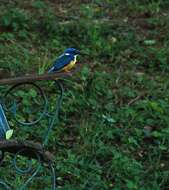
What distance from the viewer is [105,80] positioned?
6203 mm

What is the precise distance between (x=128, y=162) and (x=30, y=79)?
1790 millimetres

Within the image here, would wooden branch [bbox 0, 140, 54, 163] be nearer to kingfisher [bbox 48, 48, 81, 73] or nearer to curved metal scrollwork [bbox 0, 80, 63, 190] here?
curved metal scrollwork [bbox 0, 80, 63, 190]

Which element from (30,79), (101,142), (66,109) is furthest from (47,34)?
(30,79)

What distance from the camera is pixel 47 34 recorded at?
6.95 m

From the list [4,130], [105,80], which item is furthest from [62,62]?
[105,80]

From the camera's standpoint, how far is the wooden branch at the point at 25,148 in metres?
3.34

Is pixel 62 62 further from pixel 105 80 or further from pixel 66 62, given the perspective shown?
pixel 105 80

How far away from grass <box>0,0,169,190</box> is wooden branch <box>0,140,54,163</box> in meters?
1.21

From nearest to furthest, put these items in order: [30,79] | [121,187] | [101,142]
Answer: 1. [30,79]
2. [121,187]
3. [101,142]

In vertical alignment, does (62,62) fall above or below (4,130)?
above

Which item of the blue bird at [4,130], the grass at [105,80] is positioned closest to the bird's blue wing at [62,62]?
the blue bird at [4,130]

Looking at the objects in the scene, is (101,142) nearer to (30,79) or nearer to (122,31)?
(30,79)

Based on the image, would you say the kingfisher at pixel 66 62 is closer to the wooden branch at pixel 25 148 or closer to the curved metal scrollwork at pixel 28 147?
the curved metal scrollwork at pixel 28 147

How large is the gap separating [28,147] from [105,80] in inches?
114
